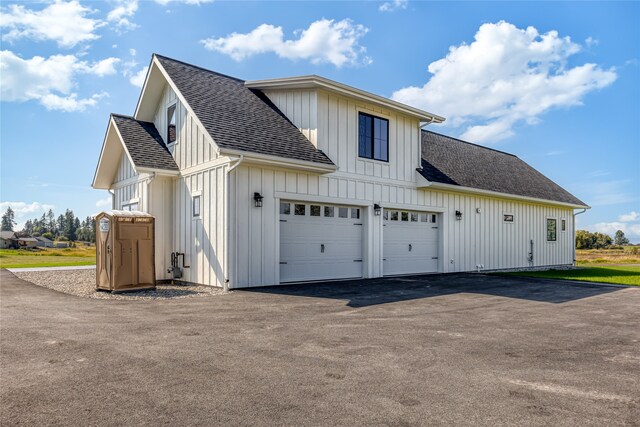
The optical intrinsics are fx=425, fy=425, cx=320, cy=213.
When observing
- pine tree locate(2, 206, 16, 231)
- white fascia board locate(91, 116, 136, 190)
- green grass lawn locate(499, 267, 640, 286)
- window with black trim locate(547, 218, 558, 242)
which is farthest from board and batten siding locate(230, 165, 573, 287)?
pine tree locate(2, 206, 16, 231)

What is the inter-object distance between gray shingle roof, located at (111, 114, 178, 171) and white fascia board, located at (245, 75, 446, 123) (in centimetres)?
336

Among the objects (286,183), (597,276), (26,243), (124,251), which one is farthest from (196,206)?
(26,243)

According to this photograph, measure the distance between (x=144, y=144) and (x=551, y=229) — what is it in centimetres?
1776

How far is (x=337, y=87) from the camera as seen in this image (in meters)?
11.8

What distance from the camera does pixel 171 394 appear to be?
3439 millimetres

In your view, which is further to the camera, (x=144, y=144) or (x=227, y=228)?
(x=144, y=144)

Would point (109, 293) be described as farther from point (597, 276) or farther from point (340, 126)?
point (597, 276)

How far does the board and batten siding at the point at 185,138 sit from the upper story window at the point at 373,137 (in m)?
4.53

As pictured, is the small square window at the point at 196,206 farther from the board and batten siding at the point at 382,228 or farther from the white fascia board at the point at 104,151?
the white fascia board at the point at 104,151

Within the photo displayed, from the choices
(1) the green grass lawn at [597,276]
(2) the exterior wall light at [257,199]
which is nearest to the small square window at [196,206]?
(2) the exterior wall light at [257,199]

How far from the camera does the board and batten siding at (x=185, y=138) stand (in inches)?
431

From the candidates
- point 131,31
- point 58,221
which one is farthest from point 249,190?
point 58,221

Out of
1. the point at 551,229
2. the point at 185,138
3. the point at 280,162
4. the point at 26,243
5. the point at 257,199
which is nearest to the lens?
the point at 257,199

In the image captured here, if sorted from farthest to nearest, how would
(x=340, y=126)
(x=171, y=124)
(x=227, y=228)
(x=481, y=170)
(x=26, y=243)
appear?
(x=26, y=243) < (x=481, y=170) < (x=171, y=124) < (x=340, y=126) < (x=227, y=228)
